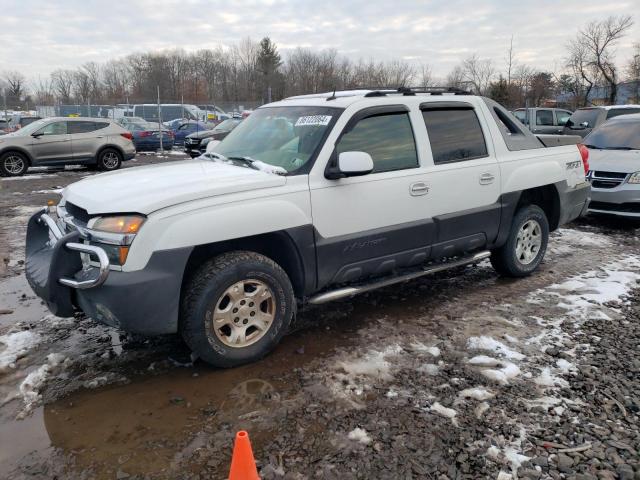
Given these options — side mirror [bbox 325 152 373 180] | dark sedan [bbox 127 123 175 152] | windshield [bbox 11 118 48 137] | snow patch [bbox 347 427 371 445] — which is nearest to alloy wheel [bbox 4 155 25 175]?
windshield [bbox 11 118 48 137]

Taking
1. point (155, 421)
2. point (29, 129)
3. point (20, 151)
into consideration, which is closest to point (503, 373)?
point (155, 421)

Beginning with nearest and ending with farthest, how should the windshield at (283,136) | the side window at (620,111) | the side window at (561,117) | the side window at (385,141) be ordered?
the windshield at (283,136)
the side window at (385,141)
the side window at (620,111)
the side window at (561,117)

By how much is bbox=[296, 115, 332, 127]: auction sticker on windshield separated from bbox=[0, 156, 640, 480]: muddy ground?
1727 mm

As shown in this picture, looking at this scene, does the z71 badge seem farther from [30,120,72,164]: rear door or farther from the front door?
[30,120,72,164]: rear door

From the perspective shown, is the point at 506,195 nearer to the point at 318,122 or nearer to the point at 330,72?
the point at 318,122

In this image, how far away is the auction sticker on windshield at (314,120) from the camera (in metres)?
4.00

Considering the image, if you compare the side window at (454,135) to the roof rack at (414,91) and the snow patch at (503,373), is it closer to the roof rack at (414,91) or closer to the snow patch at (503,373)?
the roof rack at (414,91)

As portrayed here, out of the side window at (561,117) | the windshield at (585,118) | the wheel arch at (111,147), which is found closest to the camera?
the windshield at (585,118)

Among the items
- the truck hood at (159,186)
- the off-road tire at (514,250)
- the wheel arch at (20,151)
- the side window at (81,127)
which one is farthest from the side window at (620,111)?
the wheel arch at (20,151)

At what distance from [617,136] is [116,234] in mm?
8893

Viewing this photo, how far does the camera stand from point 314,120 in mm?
4094

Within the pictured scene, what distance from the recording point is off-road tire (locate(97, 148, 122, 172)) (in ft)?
51.5

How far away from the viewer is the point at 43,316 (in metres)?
4.50

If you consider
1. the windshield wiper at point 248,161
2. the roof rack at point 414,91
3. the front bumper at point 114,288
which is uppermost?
the roof rack at point 414,91
